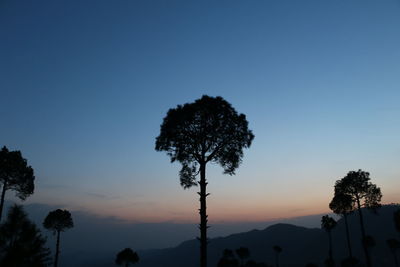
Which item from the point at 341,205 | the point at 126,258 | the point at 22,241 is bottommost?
the point at 126,258

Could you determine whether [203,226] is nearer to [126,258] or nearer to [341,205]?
[341,205]

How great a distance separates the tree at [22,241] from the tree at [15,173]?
337 inches

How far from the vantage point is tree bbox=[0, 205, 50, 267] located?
26.8 metres

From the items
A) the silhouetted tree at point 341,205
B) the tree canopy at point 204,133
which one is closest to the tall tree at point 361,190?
the silhouetted tree at point 341,205

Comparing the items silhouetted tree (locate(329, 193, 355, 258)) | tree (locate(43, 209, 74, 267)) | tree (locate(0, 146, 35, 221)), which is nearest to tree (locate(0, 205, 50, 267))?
tree (locate(0, 146, 35, 221))

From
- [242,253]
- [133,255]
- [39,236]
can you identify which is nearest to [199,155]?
[39,236]

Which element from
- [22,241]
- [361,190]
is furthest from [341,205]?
[22,241]

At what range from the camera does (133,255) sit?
258 feet

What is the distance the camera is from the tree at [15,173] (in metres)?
40.2

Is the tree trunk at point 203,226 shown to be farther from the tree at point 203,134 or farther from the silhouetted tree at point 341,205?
the silhouetted tree at point 341,205

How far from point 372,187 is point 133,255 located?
181ft

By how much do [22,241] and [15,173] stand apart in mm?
14058

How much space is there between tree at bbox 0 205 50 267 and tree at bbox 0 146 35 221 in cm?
857

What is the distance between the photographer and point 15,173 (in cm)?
4116
